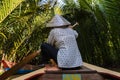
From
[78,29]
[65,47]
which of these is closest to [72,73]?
[65,47]

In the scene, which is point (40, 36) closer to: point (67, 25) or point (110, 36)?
point (110, 36)

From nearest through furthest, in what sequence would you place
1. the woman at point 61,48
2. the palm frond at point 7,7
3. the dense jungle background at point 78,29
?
the woman at point 61,48 < the palm frond at point 7,7 < the dense jungle background at point 78,29

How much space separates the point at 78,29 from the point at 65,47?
18.5 ft

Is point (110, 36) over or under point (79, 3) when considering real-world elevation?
→ under

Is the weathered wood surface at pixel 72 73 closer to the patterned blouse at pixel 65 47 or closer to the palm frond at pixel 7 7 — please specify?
the patterned blouse at pixel 65 47

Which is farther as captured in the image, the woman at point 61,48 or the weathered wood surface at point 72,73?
the woman at point 61,48

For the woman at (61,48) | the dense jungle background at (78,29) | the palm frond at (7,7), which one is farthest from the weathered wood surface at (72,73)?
→ the dense jungle background at (78,29)

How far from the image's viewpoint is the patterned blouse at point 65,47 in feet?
17.5

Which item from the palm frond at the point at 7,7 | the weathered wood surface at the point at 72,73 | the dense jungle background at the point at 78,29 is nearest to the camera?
the weathered wood surface at the point at 72,73

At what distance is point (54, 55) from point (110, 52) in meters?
5.83

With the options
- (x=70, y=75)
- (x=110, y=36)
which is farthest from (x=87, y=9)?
(x=70, y=75)

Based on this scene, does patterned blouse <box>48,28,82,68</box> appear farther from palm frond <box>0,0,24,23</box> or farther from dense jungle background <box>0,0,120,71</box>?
dense jungle background <box>0,0,120,71</box>

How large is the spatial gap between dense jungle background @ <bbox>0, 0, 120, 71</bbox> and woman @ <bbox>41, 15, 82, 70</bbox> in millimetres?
4291

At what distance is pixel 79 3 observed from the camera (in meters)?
10.7
